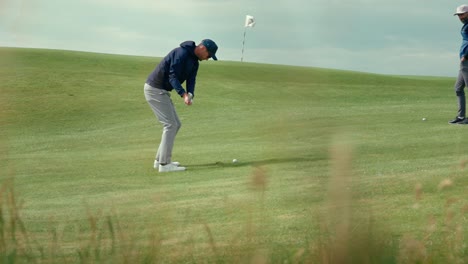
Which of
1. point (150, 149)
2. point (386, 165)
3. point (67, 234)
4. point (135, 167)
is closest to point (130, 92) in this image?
point (150, 149)

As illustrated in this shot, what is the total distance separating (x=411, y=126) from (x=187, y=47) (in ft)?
23.5

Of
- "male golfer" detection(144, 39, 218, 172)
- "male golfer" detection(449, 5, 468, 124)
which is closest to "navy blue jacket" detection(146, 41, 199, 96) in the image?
"male golfer" detection(144, 39, 218, 172)

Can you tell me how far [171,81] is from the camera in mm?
9789

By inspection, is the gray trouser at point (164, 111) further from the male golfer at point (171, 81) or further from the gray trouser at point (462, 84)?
the gray trouser at point (462, 84)

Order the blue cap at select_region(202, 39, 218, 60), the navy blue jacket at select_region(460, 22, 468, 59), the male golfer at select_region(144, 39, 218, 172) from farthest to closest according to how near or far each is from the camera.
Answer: the navy blue jacket at select_region(460, 22, 468, 59) → the male golfer at select_region(144, 39, 218, 172) → the blue cap at select_region(202, 39, 218, 60)

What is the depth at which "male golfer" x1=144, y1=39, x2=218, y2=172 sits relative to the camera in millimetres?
9750

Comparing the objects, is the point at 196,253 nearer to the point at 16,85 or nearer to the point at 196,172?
the point at 196,172

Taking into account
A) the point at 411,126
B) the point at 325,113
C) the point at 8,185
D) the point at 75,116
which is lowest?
the point at 75,116

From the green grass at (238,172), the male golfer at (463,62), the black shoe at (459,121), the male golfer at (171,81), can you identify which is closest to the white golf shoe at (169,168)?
the male golfer at (171,81)

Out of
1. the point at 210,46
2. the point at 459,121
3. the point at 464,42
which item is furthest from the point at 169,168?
the point at 459,121

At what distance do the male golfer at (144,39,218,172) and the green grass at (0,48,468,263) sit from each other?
1.65ft

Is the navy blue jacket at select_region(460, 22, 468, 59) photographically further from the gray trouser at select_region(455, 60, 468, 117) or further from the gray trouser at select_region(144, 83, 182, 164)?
the gray trouser at select_region(144, 83, 182, 164)

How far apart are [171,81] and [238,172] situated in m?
1.69

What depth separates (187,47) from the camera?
32.0 ft
